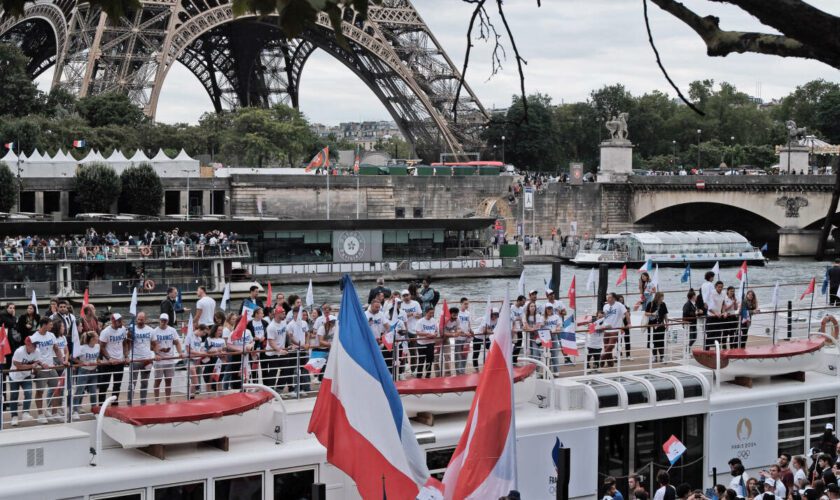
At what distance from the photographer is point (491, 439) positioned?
9055 mm

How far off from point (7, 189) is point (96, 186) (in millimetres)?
3731

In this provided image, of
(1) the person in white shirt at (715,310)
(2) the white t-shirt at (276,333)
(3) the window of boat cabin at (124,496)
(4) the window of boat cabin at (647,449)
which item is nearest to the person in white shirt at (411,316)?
(2) the white t-shirt at (276,333)

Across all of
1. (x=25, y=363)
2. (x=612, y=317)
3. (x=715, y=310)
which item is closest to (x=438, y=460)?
(x=25, y=363)

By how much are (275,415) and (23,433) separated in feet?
6.66

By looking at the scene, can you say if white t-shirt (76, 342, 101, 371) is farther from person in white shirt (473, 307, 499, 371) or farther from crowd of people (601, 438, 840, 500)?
crowd of people (601, 438, 840, 500)

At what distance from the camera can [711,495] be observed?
11492mm

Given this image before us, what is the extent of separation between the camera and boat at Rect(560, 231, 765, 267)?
55.2m

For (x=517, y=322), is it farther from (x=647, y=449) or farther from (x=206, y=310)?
(x=206, y=310)

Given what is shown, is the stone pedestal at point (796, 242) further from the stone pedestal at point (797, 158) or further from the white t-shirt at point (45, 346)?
the white t-shirt at point (45, 346)

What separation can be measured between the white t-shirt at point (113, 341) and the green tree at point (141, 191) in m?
42.4

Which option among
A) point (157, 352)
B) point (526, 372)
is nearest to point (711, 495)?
point (526, 372)

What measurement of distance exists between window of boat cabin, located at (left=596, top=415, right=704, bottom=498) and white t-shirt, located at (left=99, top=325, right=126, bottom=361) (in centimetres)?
460

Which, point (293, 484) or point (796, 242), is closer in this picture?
point (293, 484)

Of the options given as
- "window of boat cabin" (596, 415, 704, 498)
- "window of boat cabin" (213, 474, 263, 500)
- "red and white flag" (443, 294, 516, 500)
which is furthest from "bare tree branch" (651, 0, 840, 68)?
"window of boat cabin" (596, 415, 704, 498)
